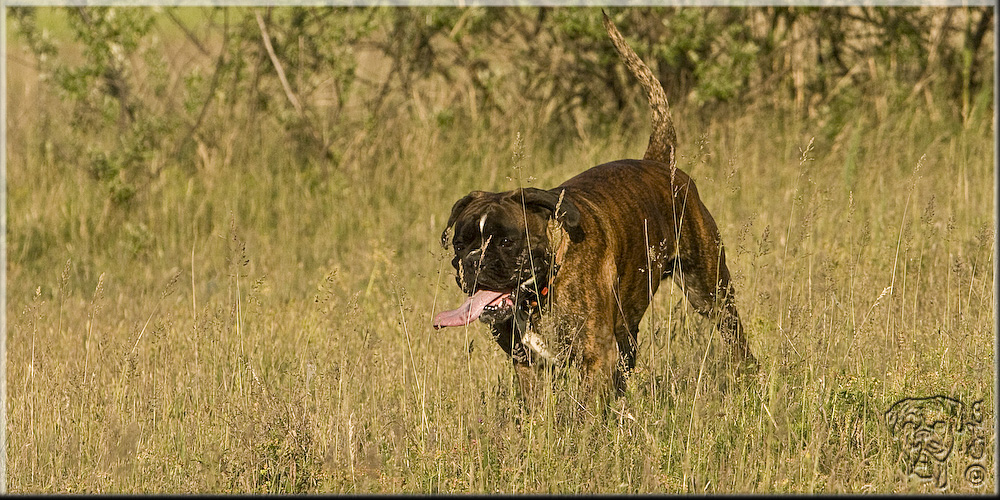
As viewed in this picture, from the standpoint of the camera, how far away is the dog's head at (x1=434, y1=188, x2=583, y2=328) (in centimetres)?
481

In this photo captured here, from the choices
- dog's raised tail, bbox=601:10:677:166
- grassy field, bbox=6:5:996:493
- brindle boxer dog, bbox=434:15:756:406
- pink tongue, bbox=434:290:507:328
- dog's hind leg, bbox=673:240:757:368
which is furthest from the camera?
dog's raised tail, bbox=601:10:677:166

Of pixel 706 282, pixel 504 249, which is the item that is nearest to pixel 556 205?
pixel 504 249

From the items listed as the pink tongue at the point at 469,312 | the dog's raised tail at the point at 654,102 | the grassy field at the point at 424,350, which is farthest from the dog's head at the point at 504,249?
the dog's raised tail at the point at 654,102

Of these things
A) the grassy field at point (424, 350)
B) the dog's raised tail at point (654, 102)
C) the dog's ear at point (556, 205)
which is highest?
the dog's raised tail at point (654, 102)

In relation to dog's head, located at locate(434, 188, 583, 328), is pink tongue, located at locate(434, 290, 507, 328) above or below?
below

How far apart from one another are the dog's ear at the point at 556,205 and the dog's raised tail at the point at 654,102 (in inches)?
44.2

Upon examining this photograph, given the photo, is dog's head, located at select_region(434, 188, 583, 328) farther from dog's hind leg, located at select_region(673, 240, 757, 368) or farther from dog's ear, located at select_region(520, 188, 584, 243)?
dog's hind leg, located at select_region(673, 240, 757, 368)

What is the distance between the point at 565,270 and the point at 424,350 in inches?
27.3

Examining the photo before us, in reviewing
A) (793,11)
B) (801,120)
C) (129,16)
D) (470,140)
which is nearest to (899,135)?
(801,120)

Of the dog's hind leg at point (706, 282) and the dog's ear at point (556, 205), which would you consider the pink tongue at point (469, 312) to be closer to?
the dog's ear at point (556, 205)

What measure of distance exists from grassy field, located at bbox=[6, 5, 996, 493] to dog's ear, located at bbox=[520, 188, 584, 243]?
1.70 ft

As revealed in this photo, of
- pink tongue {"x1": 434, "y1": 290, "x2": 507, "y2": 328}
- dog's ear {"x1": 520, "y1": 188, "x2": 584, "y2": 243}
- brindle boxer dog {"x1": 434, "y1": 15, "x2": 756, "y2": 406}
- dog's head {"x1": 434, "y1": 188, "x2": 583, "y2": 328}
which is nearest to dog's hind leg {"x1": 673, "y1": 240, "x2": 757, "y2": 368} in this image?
brindle boxer dog {"x1": 434, "y1": 15, "x2": 756, "y2": 406}

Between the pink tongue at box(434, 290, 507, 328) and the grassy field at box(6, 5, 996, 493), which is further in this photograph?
the pink tongue at box(434, 290, 507, 328)

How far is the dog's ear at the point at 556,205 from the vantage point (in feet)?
15.8
